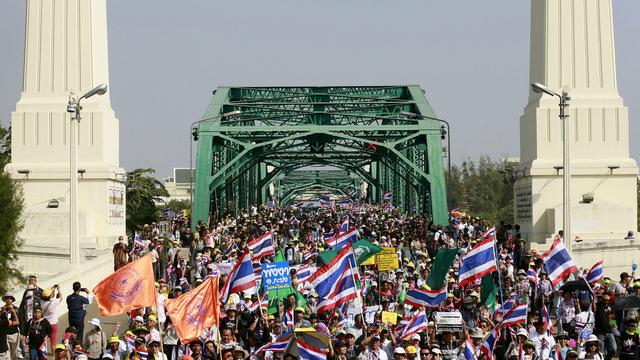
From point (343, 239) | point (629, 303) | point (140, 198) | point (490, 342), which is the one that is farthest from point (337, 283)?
point (140, 198)

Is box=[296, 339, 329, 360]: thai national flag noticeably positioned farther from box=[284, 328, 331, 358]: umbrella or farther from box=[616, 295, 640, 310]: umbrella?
box=[616, 295, 640, 310]: umbrella

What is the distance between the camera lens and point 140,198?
8494 centimetres

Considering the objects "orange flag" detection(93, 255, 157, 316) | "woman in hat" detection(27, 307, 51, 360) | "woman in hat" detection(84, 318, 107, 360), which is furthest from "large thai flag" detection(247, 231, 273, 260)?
"orange flag" detection(93, 255, 157, 316)

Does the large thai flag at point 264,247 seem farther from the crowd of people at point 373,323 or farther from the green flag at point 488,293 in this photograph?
the green flag at point 488,293

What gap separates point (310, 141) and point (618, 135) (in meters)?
28.4

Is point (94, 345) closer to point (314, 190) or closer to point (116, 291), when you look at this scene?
point (116, 291)

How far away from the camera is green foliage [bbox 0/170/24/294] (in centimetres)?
3619

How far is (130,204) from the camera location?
83000mm

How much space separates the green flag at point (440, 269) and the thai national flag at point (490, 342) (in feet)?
6.72

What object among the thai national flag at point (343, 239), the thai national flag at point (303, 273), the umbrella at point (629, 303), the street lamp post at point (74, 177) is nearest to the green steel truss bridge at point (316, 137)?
the street lamp post at point (74, 177)

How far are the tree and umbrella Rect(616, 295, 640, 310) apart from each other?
6160cm

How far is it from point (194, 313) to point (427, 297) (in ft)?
14.9

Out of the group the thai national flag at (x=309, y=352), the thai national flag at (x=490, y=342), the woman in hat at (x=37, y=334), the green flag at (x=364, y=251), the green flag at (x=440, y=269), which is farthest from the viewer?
the green flag at (x=364, y=251)

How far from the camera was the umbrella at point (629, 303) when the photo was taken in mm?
20828
